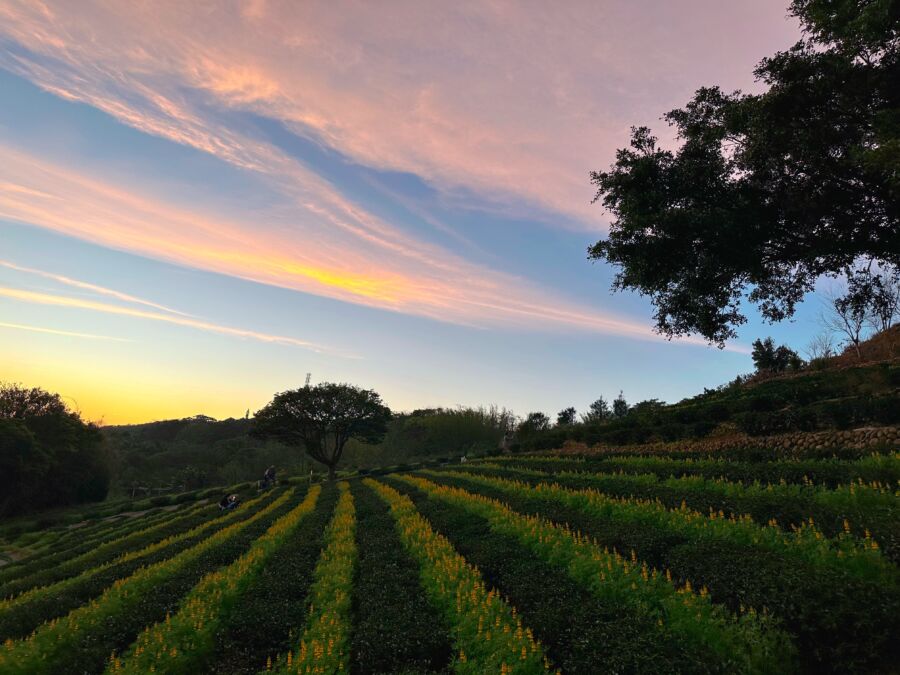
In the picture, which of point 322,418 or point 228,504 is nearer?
point 228,504

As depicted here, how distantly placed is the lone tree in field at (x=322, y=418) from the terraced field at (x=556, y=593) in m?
39.6

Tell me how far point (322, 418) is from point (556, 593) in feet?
170

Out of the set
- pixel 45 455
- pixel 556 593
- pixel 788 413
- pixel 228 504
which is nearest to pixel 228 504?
pixel 228 504

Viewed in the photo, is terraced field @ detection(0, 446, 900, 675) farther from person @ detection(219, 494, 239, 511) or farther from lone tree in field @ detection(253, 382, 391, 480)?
lone tree in field @ detection(253, 382, 391, 480)

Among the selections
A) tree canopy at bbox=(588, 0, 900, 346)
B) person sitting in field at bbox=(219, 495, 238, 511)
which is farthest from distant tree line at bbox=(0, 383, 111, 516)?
tree canopy at bbox=(588, 0, 900, 346)

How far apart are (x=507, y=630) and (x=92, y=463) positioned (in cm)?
7359

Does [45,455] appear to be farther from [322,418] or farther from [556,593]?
[556,593]

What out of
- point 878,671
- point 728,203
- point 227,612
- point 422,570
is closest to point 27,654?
point 227,612

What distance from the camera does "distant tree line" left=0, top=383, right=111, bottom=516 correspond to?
49.6m

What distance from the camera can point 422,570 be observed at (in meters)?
9.77

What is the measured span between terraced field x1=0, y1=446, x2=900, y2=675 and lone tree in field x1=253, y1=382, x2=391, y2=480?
39.6m

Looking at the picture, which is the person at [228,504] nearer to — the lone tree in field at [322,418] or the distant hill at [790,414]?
the lone tree in field at [322,418]

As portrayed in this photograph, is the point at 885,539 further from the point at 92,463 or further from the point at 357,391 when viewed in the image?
the point at 92,463

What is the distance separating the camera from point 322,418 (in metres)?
55.6
